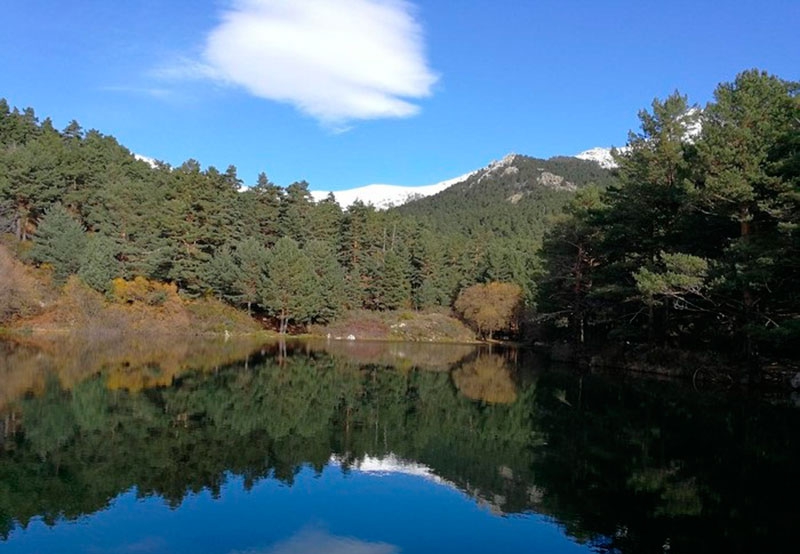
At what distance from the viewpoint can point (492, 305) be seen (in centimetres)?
6525

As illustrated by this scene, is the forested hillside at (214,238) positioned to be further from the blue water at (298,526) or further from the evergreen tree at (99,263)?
the blue water at (298,526)

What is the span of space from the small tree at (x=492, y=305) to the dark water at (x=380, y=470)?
43.6 m

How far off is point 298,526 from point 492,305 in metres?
58.2

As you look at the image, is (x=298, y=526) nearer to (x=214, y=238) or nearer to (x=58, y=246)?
(x=58, y=246)

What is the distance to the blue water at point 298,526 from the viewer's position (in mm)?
7270

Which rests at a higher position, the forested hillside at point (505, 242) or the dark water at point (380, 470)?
the forested hillside at point (505, 242)

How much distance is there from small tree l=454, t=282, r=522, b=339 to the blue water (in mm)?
55805

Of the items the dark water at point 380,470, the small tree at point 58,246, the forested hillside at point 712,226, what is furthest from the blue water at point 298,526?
the small tree at point 58,246

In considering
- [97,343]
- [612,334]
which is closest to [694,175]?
[612,334]

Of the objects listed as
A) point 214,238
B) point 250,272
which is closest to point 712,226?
point 250,272

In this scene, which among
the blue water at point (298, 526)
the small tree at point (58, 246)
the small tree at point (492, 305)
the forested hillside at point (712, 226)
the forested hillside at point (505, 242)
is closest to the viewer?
the blue water at point (298, 526)

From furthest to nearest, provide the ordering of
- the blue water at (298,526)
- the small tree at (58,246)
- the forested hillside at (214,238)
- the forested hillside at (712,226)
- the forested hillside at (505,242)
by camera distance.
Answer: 1. the forested hillside at (214,238)
2. the small tree at (58,246)
3. the forested hillside at (505,242)
4. the forested hillside at (712,226)
5. the blue water at (298,526)

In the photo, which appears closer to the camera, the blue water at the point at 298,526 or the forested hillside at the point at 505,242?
the blue water at the point at 298,526

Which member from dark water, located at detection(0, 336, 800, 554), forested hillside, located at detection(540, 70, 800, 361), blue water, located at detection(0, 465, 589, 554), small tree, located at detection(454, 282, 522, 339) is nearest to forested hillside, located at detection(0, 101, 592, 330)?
small tree, located at detection(454, 282, 522, 339)
